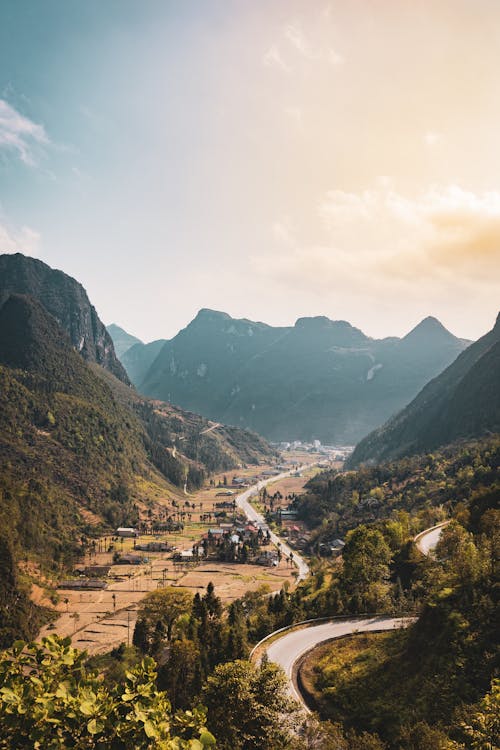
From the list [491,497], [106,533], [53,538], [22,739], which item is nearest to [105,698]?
[22,739]

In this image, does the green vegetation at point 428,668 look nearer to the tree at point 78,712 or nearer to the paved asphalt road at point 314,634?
the paved asphalt road at point 314,634

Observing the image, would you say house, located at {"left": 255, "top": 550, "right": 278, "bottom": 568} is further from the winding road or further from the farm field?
the winding road

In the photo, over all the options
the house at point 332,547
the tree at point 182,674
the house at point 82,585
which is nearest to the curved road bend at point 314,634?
the tree at point 182,674

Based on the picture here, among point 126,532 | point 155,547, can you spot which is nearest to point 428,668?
point 155,547

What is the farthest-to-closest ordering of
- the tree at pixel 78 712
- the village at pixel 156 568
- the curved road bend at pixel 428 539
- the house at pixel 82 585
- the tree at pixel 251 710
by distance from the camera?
1. the house at pixel 82 585
2. the village at pixel 156 568
3. the curved road bend at pixel 428 539
4. the tree at pixel 251 710
5. the tree at pixel 78 712

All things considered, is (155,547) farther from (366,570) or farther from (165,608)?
(366,570)

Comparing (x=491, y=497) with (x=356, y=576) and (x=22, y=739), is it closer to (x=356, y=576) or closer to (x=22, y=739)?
(x=356, y=576)
